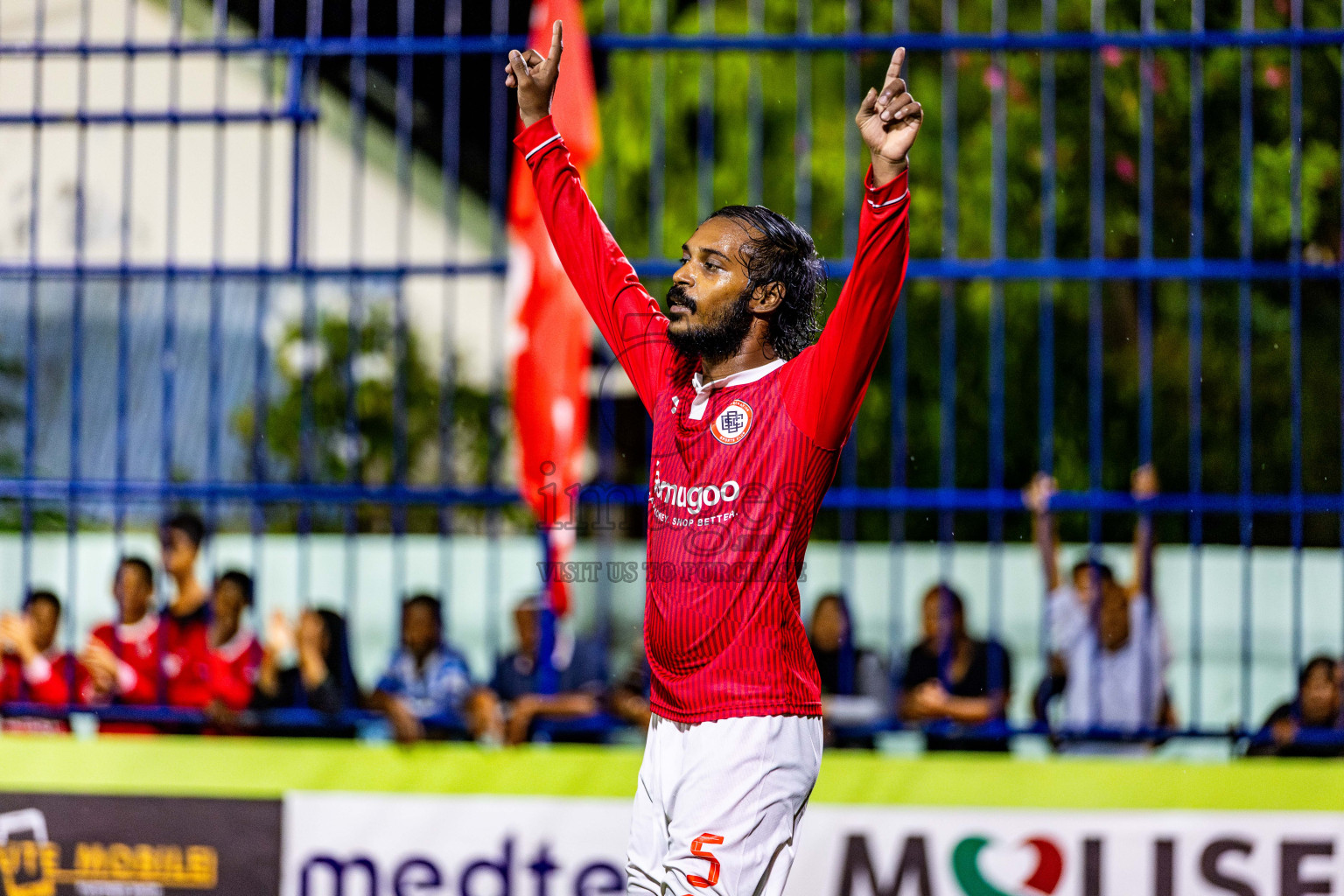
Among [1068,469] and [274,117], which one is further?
[1068,469]

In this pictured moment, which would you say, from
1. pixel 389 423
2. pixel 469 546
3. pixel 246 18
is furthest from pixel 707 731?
pixel 246 18

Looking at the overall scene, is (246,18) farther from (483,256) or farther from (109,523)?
(109,523)

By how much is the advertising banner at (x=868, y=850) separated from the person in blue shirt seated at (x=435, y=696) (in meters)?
0.20

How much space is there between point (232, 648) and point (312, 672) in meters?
0.40

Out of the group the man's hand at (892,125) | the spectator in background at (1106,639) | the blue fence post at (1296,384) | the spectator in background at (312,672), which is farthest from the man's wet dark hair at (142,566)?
the blue fence post at (1296,384)

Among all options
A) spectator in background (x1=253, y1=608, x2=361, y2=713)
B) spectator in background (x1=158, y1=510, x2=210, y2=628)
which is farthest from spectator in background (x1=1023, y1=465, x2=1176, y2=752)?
spectator in background (x1=158, y1=510, x2=210, y2=628)

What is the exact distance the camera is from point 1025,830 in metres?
4.02

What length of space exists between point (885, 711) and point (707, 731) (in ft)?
6.47

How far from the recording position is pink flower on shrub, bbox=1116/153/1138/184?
20.6ft

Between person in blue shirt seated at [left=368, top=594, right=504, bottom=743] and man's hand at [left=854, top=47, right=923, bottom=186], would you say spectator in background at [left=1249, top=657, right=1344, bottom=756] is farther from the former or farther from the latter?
man's hand at [left=854, top=47, right=923, bottom=186]

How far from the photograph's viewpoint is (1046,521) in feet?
13.8

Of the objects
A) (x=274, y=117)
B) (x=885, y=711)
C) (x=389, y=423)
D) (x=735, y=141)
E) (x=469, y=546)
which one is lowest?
(x=885, y=711)

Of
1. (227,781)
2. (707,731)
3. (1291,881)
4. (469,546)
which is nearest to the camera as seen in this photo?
(707,731)

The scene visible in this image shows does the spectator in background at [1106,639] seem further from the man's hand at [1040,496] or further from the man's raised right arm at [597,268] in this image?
A: the man's raised right arm at [597,268]
